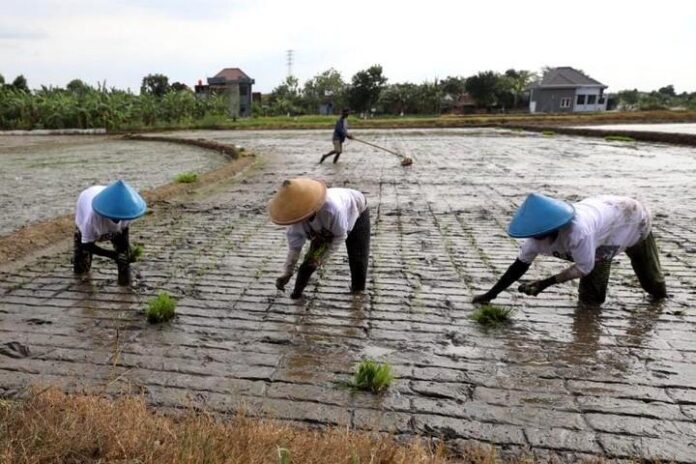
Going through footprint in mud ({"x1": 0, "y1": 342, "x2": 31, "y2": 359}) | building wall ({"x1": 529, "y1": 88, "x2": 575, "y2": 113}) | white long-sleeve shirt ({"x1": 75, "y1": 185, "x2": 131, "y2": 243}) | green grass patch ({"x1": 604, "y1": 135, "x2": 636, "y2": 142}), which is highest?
building wall ({"x1": 529, "y1": 88, "x2": 575, "y2": 113})

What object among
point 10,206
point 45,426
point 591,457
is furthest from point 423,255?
point 10,206

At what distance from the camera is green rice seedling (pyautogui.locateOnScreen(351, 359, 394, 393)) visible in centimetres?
304

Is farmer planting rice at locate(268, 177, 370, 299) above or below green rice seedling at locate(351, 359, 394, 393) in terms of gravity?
above

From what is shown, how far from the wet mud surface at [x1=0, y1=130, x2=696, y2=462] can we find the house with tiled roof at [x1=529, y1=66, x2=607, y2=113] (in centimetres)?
6565

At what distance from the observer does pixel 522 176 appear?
1141 cm

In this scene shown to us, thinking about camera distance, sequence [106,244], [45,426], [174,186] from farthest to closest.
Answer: [174,186] → [106,244] → [45,426]

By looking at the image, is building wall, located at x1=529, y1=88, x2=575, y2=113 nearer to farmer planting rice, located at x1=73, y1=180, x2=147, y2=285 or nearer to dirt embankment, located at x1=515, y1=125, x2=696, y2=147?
dirt embankment, located at x1=515, y1=125, x2=696, y2=147

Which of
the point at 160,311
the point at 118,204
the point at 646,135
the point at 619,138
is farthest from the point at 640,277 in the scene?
the point at 646,135

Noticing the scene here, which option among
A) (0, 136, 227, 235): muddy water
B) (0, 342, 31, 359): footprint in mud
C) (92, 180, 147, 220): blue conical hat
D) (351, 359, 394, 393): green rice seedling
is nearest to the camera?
(351, 359, 394, 393): green rice seedling

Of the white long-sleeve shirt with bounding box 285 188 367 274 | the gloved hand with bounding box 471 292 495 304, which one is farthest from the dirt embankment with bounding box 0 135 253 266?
the gloved hand with bounding box 471 292 495 304

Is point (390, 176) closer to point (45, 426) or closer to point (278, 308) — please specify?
point (278, 308)

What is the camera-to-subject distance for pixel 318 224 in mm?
4273

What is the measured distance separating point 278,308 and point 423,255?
201 centimetres

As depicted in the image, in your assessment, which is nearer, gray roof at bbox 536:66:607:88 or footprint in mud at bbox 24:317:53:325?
footprint in mud at bbox 24:317:53:325
